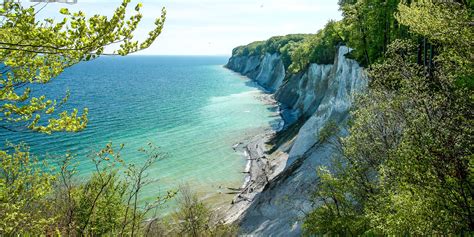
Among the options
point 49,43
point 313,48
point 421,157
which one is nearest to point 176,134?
point 313,48

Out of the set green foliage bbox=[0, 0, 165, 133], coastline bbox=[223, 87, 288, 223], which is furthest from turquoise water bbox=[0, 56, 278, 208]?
green foliage bbox=[0, 0, 165, 133]

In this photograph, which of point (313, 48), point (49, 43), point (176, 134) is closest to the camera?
point (49, 43)

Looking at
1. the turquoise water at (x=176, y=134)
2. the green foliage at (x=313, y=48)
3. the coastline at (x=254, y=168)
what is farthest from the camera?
the green foliage at (x=313, y=48)

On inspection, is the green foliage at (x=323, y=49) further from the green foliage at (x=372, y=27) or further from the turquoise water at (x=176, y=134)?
the turquoise water at (x=176, y=134)

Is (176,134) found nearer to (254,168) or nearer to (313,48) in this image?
(254,168)

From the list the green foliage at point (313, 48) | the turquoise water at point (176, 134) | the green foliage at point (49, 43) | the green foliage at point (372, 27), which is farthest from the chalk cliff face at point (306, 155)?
the green foliage at point (49, 43)

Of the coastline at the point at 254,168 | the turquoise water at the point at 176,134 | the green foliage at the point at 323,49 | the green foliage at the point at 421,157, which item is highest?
the green foliage at the point at 323,49

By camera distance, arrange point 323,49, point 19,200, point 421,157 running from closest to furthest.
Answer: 1. point 421,157
2. point 19,200
3. point 323,49

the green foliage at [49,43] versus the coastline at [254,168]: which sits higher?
the green foliage at [49,43]

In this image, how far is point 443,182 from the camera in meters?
11.1

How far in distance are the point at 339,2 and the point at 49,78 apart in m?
49.4

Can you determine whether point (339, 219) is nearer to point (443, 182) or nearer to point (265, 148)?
point (443, 182)

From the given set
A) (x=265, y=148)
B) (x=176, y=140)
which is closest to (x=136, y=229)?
(x=265, y=148)

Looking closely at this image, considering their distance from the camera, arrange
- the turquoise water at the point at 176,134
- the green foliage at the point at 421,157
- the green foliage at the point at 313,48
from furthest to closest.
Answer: the green foliage at the point at 313,48 → the turquoise water at the point at 176,134 → the green foliage at the point at 421,157
